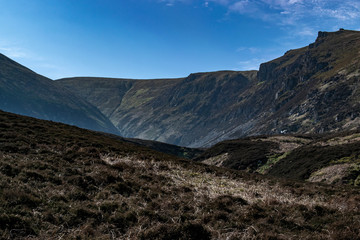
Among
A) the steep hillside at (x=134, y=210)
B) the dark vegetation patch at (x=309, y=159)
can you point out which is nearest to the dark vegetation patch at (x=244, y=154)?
the dark vegetation patch at (x=309, y=159)

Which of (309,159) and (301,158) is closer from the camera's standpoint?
(309,159)

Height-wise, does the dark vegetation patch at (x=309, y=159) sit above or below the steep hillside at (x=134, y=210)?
below

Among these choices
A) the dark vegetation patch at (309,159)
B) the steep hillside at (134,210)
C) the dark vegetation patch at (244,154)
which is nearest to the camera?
the steep hillside at (134,210)

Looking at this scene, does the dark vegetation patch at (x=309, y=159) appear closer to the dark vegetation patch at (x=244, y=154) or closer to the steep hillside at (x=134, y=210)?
the dark vegetation patch at (x=244, y=154)

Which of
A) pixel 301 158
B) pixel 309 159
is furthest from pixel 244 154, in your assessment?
pixel 309 159

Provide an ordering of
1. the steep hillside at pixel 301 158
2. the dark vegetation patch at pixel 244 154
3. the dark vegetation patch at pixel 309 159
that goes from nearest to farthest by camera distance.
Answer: the steep hillside at pixel 301 158 → the dark vegetation patch at pixel 309 159 → the dark vegetation patch at pixel 244 154

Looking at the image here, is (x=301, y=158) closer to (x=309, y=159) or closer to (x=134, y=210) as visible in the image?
(x=309, y=159)

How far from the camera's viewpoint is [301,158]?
4384cm

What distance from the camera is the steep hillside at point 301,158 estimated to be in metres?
31.7

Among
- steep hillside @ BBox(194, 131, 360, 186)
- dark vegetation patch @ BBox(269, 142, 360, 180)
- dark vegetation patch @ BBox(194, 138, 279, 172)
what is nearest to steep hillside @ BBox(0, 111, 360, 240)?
steep hillside @ BBox(194, 131, 360, 186)

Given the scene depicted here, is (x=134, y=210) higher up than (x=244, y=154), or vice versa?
(x=134, y=210)

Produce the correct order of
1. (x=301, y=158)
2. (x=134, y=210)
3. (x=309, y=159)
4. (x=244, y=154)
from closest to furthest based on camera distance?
(x=134, y=210) < (x=309, y=159) < (x=301, y=158) < (x=244, y=154)

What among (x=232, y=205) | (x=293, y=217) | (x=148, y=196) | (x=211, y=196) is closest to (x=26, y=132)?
(x=148, y=196)

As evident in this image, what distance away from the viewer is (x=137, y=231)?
28.5ft
